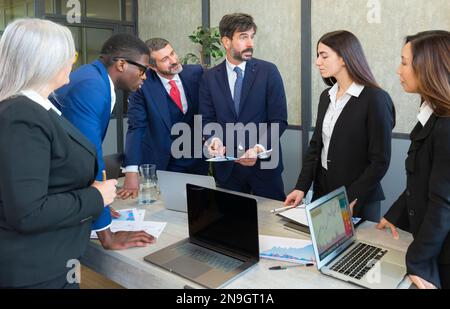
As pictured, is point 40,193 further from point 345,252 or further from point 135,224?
point 345,252

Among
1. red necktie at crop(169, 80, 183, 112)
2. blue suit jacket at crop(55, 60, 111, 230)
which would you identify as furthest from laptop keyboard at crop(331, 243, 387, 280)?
red necktie at crop(169, 80, 183, 112)

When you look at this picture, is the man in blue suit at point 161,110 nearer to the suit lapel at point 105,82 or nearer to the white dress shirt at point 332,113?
the suit lapel at point 105,82

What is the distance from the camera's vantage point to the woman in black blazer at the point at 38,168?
117 cm

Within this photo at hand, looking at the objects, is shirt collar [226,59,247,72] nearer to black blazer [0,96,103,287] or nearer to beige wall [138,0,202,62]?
black blazer [0,96,103,287]

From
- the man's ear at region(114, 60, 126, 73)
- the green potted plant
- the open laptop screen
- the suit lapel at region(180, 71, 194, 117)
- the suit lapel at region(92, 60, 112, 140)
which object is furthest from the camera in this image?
the green potted plant

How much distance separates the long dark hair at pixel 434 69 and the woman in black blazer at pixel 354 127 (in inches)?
22.9

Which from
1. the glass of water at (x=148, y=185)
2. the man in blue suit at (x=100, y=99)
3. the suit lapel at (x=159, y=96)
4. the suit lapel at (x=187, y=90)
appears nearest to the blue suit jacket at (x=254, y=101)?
the suit lapel at (x=187, y=90)

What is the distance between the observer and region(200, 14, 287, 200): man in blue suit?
2.78m

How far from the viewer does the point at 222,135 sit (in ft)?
9.29

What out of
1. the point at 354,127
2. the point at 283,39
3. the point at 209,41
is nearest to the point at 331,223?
the point at 354,127

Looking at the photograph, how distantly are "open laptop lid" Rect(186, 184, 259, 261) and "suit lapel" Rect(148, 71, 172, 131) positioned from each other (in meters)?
1.21

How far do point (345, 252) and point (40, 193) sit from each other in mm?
1091

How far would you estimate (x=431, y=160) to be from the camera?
4.52ft
